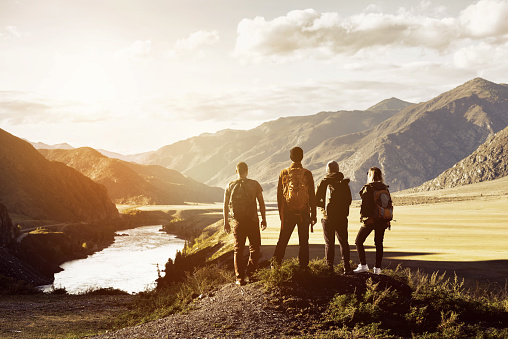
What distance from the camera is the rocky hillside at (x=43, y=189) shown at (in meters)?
78.6

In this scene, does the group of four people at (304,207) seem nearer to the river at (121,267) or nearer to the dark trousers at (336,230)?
the dark trousers at (336,230)

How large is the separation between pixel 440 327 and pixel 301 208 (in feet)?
12.7

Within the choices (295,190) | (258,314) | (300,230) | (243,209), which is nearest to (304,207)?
(295,190)

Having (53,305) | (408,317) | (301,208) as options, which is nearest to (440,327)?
(408,317)

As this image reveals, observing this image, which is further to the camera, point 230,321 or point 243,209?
point 243,209

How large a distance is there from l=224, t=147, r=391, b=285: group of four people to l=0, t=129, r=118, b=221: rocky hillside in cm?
7553

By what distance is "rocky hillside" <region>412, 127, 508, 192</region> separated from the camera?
141 metres

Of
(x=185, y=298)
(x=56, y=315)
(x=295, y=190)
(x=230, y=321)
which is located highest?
(x=295, y=190)

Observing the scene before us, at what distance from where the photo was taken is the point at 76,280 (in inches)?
1518

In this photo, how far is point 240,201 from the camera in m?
10.4

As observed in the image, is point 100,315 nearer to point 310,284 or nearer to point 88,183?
point 310,284

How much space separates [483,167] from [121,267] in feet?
458

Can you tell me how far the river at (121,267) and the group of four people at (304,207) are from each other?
2307 centimetres

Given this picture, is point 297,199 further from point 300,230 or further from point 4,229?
point 4,229
